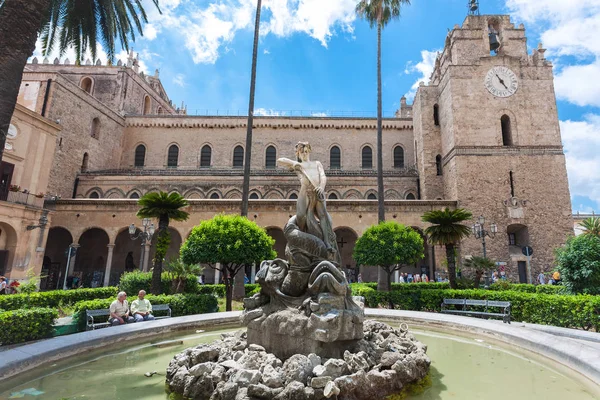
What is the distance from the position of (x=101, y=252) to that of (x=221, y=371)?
25.8 metres

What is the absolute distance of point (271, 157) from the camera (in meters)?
30.9

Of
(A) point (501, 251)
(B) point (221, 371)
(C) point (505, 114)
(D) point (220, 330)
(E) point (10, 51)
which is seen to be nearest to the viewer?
(B) point (221, 371)

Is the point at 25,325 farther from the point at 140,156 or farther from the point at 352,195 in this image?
the point at 140,156

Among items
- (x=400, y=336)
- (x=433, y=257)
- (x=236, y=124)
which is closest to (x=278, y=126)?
(x=236, y=124)

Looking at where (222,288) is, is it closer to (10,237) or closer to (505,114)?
(10,237)

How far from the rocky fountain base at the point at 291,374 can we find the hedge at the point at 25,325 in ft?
12.0

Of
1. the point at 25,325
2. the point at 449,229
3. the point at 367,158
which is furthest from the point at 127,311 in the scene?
the point at 367,158

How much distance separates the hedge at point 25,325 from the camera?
5660mm

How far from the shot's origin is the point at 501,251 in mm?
21453

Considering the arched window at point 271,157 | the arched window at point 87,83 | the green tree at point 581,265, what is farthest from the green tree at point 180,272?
the arched window at point 87,83

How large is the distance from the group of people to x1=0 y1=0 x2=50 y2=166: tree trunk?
3.85 meters

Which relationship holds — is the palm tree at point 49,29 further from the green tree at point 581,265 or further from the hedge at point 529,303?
the green tree at point 581,265

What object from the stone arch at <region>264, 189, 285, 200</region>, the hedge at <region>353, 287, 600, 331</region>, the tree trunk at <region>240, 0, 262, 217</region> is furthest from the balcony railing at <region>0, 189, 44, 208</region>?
the hedge at <region>353, 287, 600, 331</region>

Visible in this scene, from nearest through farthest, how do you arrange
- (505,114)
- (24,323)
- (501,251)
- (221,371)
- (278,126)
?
(221,371)
(24,323)
(501,251)
(505,114)
(278,126)
